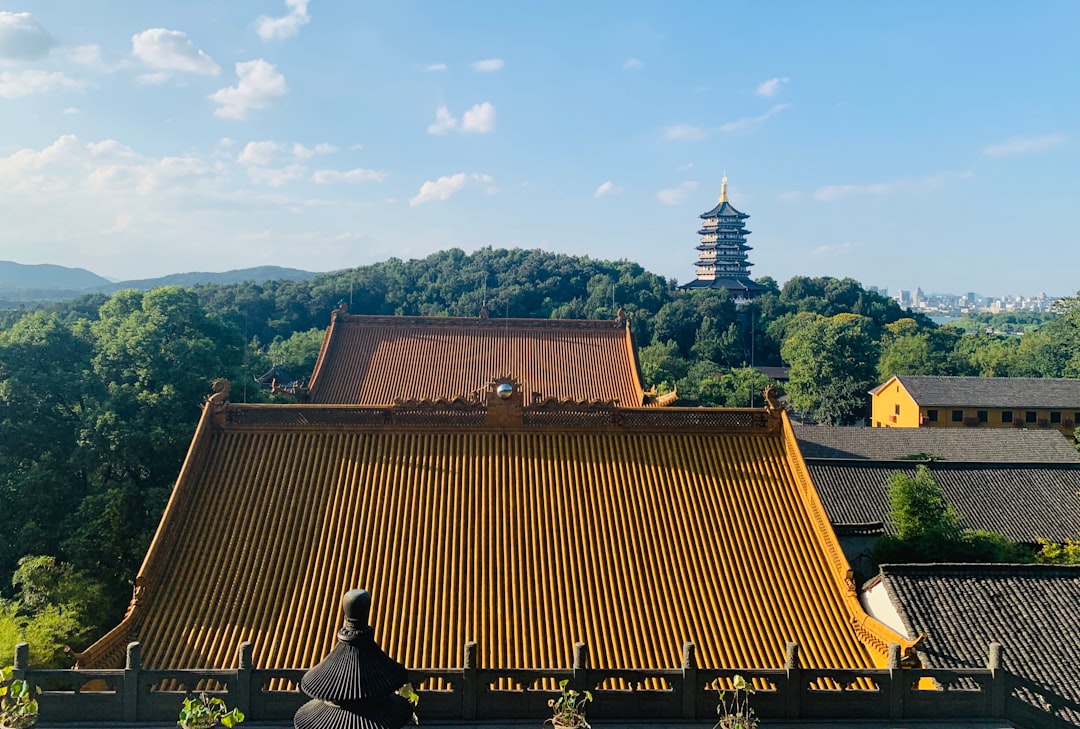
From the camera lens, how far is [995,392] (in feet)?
138

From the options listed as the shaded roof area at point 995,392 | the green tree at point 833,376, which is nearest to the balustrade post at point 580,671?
the shaded roof area at point 995,392

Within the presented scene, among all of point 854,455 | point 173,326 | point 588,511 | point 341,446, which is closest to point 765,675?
point 588,511

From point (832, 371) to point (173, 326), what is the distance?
4383 cm

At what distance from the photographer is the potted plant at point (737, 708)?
776 centimetres

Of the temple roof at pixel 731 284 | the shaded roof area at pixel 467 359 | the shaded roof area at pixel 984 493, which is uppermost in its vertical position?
the temple roof at pixel 731 284

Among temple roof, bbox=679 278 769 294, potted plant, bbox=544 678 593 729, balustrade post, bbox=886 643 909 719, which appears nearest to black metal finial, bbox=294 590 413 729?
potted plant, bbox=544 678 593 729

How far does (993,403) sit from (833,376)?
12281mm

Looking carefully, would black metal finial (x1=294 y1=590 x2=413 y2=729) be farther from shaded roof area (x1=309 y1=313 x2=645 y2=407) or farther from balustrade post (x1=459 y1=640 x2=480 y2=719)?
shaded roof area (x1=309 y1=313 x2=645 y2=407)

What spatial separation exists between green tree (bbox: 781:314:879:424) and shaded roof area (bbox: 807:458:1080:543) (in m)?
28.3

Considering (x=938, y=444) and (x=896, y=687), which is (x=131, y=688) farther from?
(x=938, y=444)

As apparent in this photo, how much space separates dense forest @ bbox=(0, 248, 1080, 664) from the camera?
53.6 ft

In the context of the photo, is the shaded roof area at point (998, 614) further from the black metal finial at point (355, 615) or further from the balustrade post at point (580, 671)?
the black metal finial at point (355, 615)

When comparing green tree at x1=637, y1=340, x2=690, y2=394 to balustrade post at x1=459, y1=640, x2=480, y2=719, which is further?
green tree at x1=637, y1=340, x2=690, y2=394

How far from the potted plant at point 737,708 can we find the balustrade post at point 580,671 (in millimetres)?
1515
